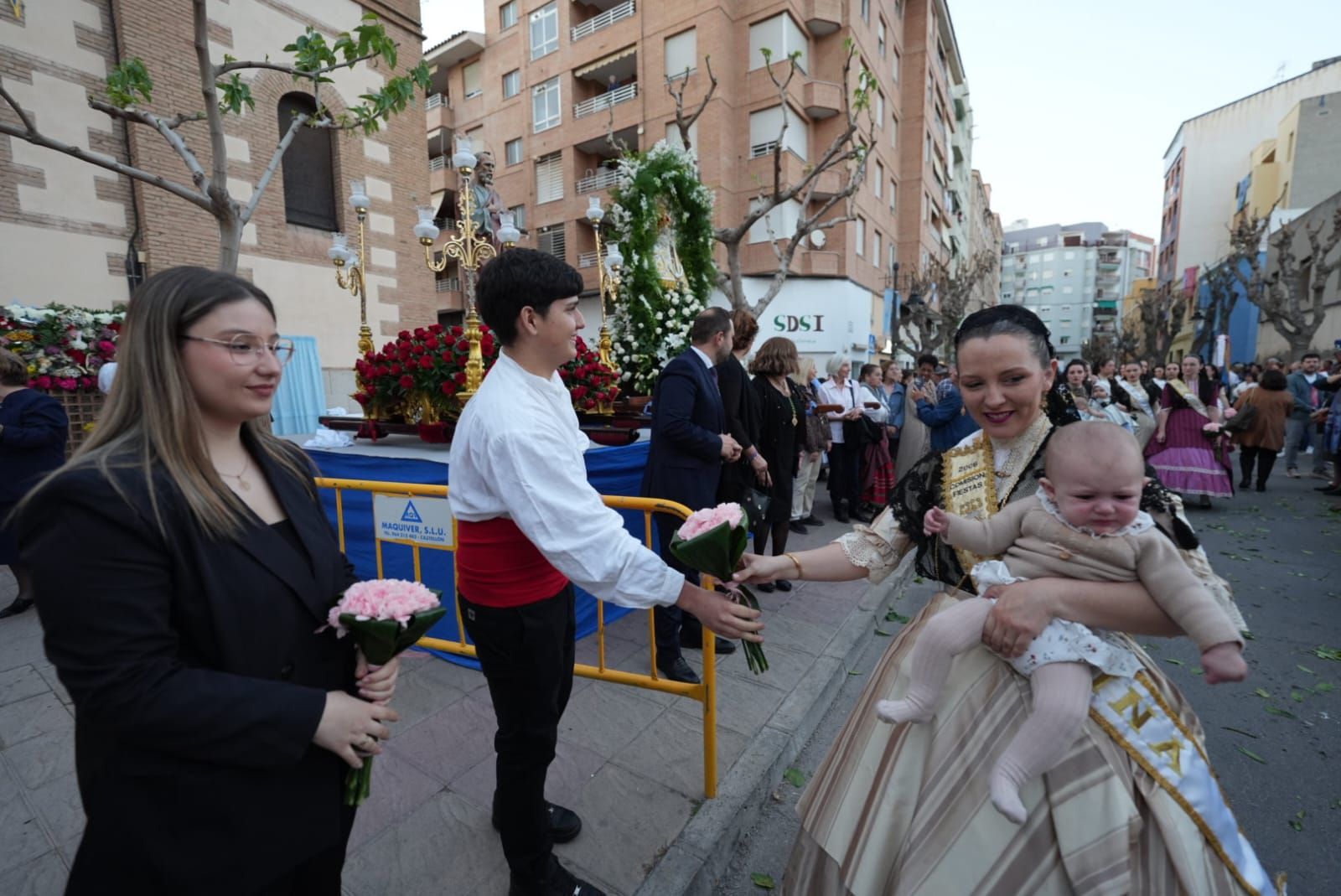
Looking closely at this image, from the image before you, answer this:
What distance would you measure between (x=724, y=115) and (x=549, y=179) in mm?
8308

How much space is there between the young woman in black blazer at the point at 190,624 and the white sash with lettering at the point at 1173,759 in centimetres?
165

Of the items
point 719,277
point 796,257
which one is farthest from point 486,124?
point 719,277

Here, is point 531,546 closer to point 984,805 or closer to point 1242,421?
point 984,805

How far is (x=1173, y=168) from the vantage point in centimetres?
4791

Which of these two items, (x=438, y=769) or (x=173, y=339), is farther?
(x=438, y=769)

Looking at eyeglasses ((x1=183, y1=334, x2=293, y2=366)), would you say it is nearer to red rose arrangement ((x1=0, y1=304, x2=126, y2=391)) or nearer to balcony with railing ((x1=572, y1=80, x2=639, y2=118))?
red rose arrangement ((x1=0, y1=304, x2=126, y2=391))

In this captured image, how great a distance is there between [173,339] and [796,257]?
72.8ft

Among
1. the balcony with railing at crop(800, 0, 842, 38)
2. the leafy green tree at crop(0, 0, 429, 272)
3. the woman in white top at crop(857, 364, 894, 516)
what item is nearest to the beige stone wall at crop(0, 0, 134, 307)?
the leafy green tree at crop(0, 0, 429, 272)

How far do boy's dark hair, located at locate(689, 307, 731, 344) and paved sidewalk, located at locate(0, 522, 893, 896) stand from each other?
2.18 metres

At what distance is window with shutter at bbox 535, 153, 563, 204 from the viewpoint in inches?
990

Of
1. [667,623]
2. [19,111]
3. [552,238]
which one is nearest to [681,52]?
[552,238]

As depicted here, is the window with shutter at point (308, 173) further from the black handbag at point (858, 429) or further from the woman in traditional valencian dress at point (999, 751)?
the woman in traditional valencian dress at point (999, 751)

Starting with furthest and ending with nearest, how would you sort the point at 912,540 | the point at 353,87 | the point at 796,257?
the point at 796,257
the point at 353,87
the point at 912,540

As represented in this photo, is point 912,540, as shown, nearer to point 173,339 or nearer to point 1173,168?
point 173,339
